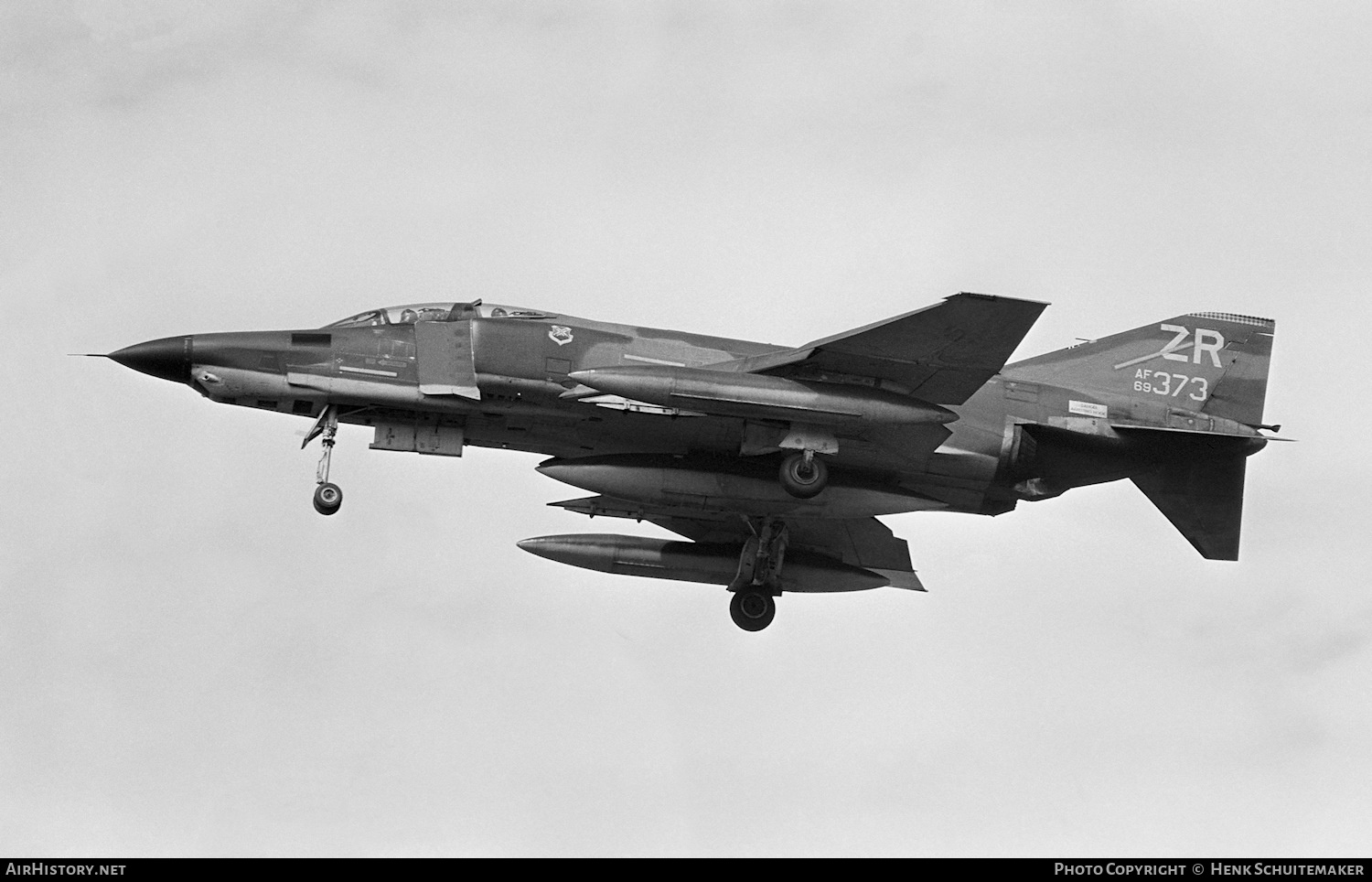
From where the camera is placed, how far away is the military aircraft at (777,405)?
24.9 m

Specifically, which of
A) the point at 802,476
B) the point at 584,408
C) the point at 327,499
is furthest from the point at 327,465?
the point at 802,476

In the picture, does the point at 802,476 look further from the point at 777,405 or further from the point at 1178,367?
the point at 1178,367

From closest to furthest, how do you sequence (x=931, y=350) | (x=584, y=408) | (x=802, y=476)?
(x=931, y=350)
(x=802, y=476)
(x=584, y=408)

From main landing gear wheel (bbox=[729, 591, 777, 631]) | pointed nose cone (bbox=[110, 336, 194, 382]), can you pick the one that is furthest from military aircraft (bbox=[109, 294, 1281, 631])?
main landing gear wheel (bbox=[729, 591, 777, 631])

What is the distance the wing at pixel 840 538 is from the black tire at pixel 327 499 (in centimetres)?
581

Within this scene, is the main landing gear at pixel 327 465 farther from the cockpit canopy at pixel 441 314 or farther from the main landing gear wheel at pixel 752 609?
the main landing gear wheel at pixel 752 609

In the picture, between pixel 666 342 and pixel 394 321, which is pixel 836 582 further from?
pixel 394 321

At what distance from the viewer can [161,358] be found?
25.6 metres

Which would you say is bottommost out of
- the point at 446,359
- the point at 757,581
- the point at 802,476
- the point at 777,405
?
the point at 757,581

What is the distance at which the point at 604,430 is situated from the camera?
26234mm

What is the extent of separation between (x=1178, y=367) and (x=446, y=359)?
438 inches
